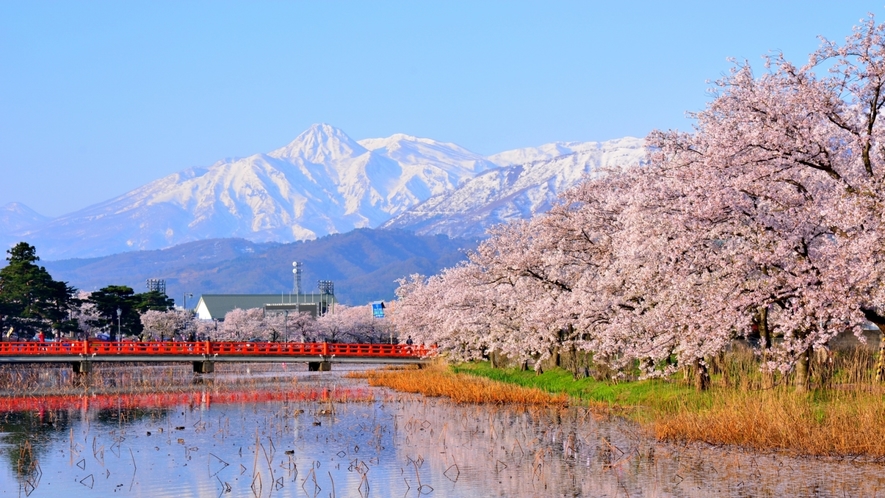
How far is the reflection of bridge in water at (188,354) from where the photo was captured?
265 feet

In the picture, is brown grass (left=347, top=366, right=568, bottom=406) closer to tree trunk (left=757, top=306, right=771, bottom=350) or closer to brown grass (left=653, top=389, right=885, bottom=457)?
tree trunk (left=757, top=306, right=771, bottom=350)

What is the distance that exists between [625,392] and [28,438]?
21.6 m

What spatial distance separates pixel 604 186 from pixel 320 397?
59.1 ft

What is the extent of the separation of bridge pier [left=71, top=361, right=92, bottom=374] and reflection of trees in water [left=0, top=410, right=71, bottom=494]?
3601 centimetres

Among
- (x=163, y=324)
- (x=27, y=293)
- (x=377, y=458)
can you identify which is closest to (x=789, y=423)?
(x=377, y=458)

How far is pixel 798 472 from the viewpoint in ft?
79.9

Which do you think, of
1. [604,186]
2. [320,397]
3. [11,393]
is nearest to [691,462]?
[604,186]

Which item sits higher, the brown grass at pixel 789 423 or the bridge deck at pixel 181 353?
the bridge deck at pixel 181 353

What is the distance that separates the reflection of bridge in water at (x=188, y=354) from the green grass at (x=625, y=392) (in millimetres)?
31272

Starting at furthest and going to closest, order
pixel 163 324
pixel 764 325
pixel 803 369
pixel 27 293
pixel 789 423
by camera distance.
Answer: pixel 163 324, pixel 27 293, pixel 764 325, pixel 803 369, pixel 789 423

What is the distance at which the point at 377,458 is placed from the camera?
2928 centimetres

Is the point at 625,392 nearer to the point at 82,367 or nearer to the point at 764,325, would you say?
the point at 764,325

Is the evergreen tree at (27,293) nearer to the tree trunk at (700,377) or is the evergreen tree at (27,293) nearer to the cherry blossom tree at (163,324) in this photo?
the cherry blossom tree at (163,324)

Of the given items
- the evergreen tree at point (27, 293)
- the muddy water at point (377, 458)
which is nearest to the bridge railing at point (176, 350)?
the evergreen tree at point (27, 293)
